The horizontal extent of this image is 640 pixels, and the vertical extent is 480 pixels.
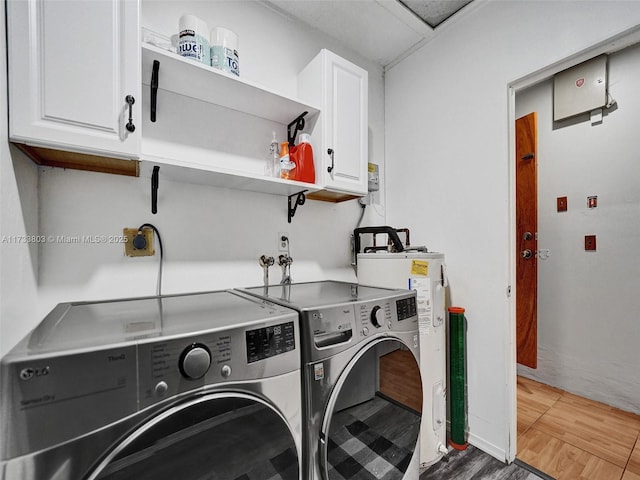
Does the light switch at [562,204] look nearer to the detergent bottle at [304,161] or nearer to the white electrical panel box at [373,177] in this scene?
the white electrical panel box at [373,177]

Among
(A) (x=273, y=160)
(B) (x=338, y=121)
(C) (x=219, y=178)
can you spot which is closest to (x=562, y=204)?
(B) (x=338, y=121)

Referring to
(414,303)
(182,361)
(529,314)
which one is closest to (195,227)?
(182,361)

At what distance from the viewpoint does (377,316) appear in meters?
1.13

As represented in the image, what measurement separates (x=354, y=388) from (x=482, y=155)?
155 cm

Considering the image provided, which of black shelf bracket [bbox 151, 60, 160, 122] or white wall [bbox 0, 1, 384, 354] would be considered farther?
black shelf bracket [bbox 151, 60, 160, 122]

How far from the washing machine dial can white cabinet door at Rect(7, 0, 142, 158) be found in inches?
29.6

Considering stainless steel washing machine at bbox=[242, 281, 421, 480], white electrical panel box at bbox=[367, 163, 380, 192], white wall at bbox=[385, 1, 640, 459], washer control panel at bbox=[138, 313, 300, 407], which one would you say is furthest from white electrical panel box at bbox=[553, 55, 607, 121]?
washer control panel at bbox=[138, 313, 300, 407]

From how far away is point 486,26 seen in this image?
171 cm

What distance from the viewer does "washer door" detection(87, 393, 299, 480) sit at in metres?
0.62

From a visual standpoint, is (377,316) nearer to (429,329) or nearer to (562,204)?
(429,329)

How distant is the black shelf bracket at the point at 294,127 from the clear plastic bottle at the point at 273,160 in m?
0.10

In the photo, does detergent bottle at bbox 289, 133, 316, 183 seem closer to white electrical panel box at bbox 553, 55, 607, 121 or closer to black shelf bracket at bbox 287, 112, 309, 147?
black shelf bracket at bbox 287, 112, 309, 147

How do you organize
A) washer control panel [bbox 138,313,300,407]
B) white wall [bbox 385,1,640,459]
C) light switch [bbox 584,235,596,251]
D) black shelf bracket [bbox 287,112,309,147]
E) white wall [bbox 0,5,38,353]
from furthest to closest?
light switch [bbox 584,235,596,251], black shelf bracket [bbox 287,112,309,147], white wall [bbox 385,1,640,459], white wall [bbox 0,5,38,353], washer control panel [bbox 138,313,300,407]

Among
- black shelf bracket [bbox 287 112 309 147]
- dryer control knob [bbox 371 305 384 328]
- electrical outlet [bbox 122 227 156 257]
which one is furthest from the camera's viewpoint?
black shelf bracket [bbox 287 112 309 147]
